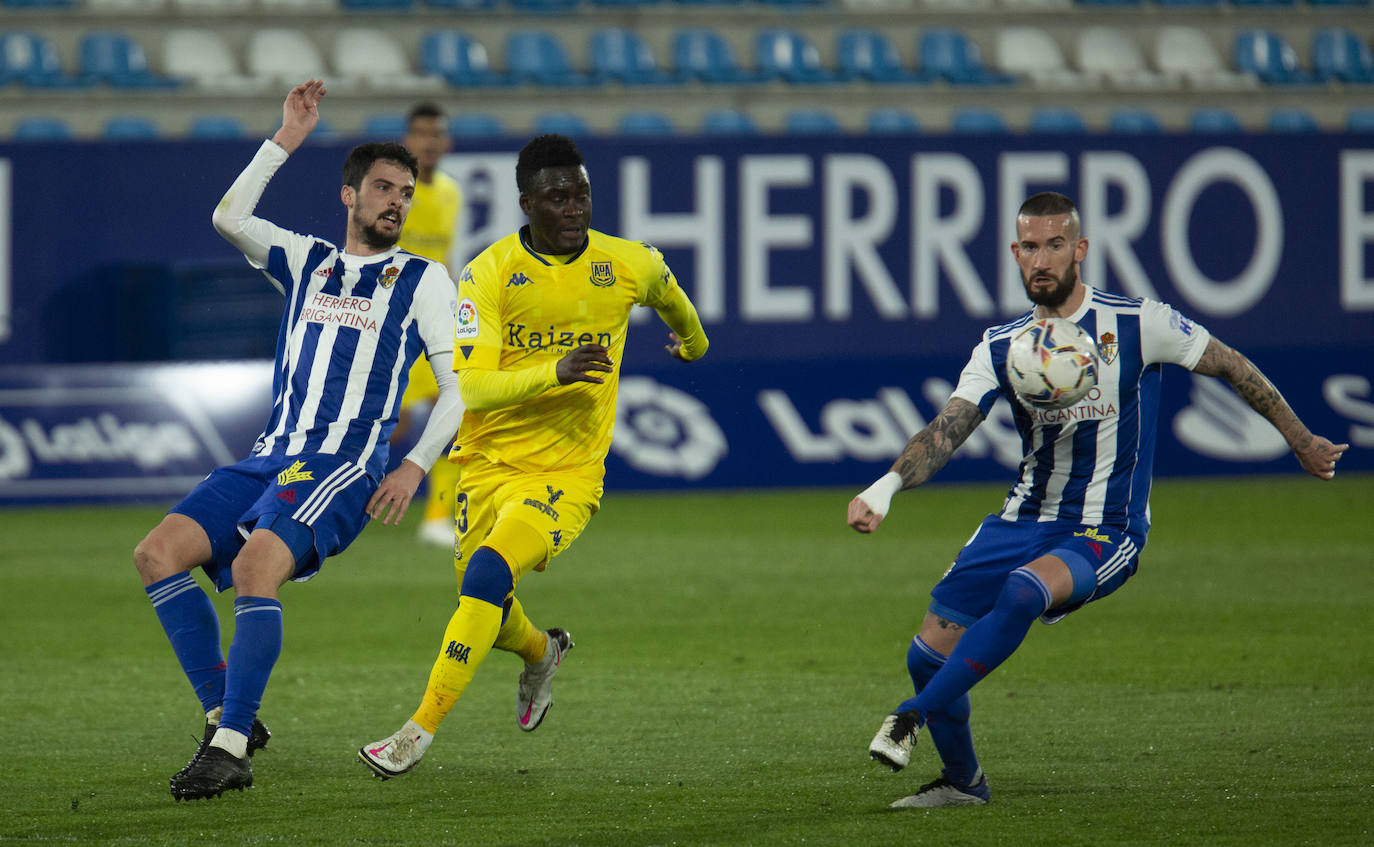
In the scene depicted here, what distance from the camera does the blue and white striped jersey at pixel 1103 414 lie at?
4.78 meters

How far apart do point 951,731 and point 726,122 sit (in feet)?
39.9

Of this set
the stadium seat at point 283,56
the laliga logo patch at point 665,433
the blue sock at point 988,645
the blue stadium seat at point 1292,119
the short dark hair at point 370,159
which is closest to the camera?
the blue sock at point 988,645

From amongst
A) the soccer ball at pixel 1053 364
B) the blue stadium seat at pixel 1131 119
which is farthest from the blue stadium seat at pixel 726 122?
the soccer ball at pixel 1053 364

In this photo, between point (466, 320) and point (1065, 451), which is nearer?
point (1065, 451)

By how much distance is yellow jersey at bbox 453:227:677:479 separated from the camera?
17.3ft

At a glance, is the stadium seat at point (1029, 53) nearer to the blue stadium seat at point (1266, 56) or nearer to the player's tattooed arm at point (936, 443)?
the blue stadium seat at point (1266, 56)

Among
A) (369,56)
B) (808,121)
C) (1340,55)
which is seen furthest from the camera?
(1340,55)

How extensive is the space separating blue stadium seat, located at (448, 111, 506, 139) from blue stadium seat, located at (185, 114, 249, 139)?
1887 mm

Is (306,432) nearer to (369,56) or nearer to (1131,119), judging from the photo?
(369,56)

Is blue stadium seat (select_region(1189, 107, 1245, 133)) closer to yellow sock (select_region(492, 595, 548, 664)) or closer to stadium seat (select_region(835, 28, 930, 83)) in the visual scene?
stadium seat (select_region(835, 28, 930, 83))

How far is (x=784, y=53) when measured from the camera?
17406mm

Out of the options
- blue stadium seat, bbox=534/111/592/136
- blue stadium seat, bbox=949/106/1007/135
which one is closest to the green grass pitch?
blue stadium seat, bbox=534/111/592/136

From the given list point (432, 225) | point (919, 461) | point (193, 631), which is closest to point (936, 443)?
point (919, 461)

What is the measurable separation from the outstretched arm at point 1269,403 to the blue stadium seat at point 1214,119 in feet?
42.9
